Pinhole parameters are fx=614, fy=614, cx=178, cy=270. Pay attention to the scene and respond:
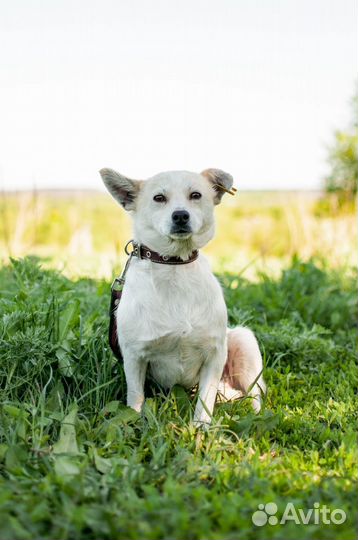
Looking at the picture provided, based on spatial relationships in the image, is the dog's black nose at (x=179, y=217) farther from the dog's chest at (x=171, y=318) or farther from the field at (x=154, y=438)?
the field at (x=154, y=438)

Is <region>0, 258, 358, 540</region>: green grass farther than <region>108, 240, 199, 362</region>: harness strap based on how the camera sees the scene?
No

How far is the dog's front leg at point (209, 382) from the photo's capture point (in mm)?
3213

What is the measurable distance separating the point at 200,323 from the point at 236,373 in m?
0.73

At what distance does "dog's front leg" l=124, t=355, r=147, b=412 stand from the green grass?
0.34ft

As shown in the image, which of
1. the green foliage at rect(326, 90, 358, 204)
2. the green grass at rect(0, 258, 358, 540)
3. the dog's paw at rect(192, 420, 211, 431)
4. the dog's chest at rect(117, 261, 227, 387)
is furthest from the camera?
the green foliage at rect(326, 90, 358, 204)

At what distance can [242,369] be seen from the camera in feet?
12.2

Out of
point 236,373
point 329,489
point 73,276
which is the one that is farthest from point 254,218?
point 329,489

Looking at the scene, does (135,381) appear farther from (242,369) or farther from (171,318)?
(242,369)

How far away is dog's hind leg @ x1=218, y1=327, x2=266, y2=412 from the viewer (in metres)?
3.66

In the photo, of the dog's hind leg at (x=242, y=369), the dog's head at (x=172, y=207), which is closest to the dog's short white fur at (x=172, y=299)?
the dog's head at (x=172, y=207)

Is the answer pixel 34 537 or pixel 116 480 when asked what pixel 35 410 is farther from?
pixel 34 537

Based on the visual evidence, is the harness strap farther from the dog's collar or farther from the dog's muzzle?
the dog's muzzle

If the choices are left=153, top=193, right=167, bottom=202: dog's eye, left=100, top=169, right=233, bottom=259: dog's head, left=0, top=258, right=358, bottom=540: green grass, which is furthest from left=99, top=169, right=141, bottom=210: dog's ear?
left=0, top=258, right=358, bottom=540: green grass

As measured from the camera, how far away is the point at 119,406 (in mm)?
3156
